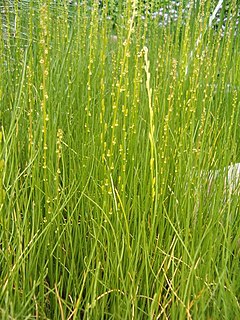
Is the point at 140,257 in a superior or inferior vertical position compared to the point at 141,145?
inferior

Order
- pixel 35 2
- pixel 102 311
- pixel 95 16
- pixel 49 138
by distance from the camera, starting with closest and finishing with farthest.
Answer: pixel 102 311, pixel 49 138, pixel 95 16, pixel 35 2

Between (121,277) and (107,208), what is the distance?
173 millimetres

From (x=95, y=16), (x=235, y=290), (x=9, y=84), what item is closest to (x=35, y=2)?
(x=9, y=84)

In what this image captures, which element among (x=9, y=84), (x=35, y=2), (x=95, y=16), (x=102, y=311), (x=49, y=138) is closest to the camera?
(x=102, y=311)

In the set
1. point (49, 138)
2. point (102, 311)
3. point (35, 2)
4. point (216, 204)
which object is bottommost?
point (102, 311)

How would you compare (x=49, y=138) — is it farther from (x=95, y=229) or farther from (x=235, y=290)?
(x=235, y=290)

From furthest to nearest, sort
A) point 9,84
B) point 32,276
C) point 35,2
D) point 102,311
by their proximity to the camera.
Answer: point 35,2 < point 9,84 < point 32,276 < point 102,311

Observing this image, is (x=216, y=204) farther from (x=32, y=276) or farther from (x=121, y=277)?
(x=32, y=276)

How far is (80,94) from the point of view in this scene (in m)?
2.01

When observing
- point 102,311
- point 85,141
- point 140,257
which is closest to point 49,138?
point 85,141

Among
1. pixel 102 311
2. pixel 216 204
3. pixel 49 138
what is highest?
pixel 49 138

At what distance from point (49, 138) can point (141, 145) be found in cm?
33

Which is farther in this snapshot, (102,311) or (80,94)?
(80,94)

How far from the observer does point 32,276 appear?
52.0 inches
